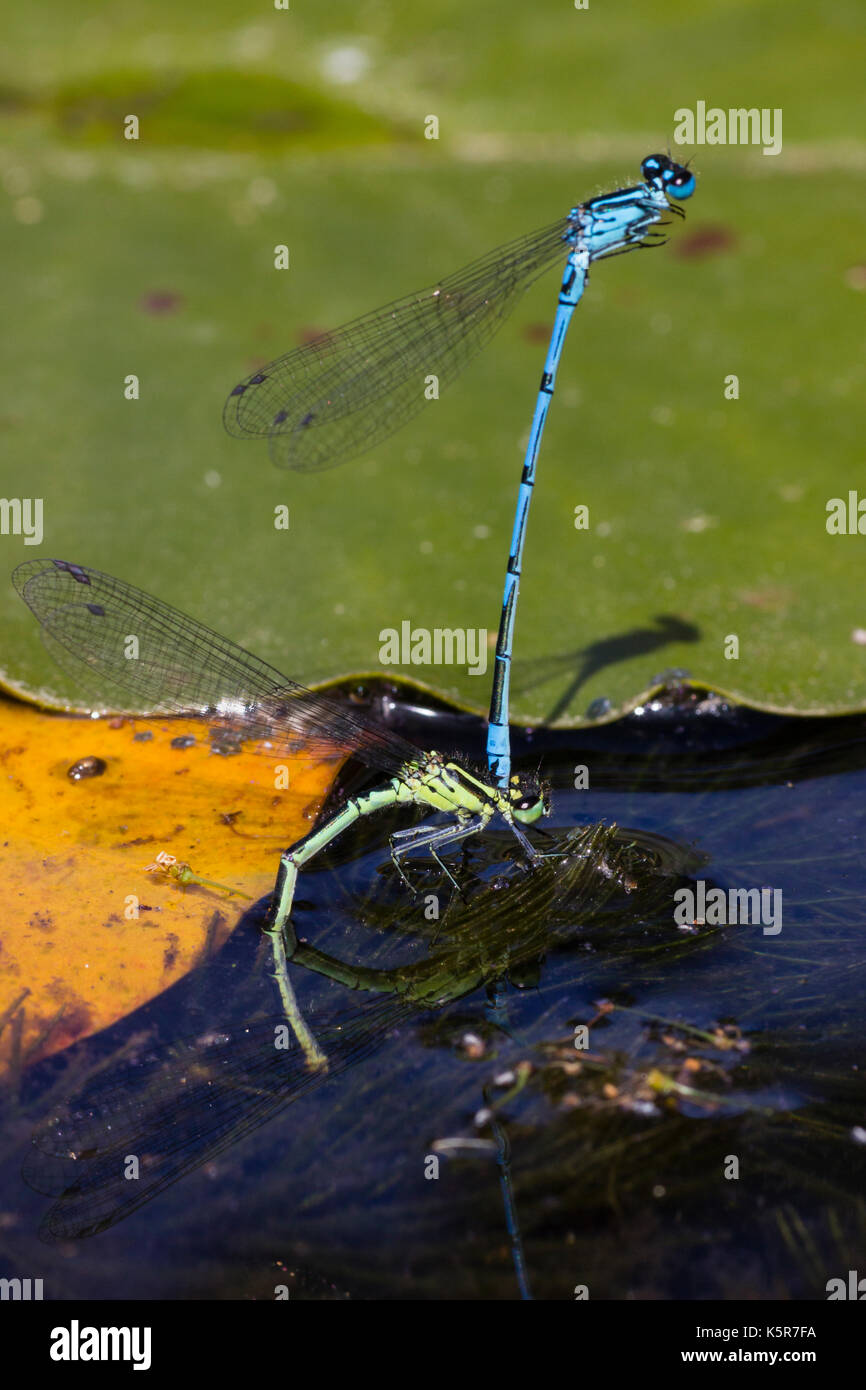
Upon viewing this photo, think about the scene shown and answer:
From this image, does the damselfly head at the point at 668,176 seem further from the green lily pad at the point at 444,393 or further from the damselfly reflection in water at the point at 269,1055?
the damselfly reflection in water at the point at 269,1055

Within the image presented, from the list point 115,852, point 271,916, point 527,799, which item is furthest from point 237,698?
point 527,799

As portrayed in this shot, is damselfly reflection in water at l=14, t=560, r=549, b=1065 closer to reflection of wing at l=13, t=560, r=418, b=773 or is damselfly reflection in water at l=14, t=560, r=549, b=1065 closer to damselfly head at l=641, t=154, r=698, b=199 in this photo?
reflection of wing at l=13, t=560, r=418, b=773

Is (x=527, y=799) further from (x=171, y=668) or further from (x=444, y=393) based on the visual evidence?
(x=444, y=393)

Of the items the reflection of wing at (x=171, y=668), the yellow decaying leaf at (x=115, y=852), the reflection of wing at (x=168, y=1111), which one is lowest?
the reflection of wing at (x=168, y=1111)

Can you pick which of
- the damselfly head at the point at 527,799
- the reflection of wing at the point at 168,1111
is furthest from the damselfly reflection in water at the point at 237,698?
the reflection of wing at the point at 168,1111

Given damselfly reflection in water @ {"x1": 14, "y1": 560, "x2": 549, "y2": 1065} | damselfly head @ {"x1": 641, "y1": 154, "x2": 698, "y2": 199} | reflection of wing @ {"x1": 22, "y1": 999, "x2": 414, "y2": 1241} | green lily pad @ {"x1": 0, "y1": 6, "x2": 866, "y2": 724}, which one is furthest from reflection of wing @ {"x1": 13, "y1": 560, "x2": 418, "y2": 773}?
damselfly head @ {"x1": 641, "y1": 154, "x2": 698, "y2": 199}
